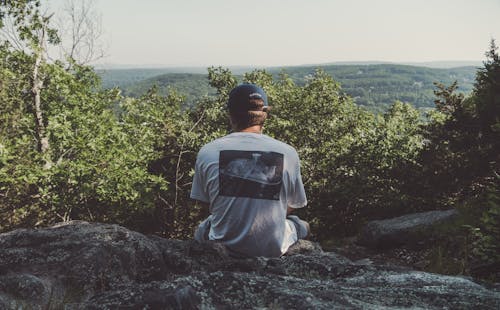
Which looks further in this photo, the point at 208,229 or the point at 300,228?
the point at 300,228

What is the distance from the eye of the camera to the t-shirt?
3.57m

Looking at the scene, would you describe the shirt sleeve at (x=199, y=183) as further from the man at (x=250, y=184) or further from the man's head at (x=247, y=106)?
the man's head at (x=247, y=106)

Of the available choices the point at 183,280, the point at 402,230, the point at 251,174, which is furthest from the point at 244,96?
the point at 402,230

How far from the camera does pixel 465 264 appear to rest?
7.17 meters

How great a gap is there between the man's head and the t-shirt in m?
0.20

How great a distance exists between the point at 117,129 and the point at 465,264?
1171 centimetres

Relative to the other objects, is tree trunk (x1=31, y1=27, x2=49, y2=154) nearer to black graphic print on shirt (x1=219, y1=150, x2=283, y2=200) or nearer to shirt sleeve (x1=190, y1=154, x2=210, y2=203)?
shirt sleeve (x1=190, y1=154, x2=210, y2=203)

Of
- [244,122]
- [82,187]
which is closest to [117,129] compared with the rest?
[82,187]

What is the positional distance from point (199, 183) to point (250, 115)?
92 centimetres

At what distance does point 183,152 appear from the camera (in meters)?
17.2

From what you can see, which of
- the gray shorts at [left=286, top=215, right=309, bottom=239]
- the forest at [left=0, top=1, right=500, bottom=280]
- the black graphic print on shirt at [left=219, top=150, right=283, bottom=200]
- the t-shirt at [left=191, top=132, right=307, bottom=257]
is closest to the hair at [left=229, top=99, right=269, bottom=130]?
the t-shirt at [left=191, top=132, right=307, bottom=257]

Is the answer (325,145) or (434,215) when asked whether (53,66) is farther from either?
(434,215)

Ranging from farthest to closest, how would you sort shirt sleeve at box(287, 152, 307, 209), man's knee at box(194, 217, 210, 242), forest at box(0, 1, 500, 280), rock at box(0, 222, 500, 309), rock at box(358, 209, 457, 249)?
forest at box(0, 1, 500, 280), rock at box(358, 209, 457, 249), man's knee at box(194, 217, 210, 242), shirt sleeve at box(287, 152, 307, 209), rock at box(0, 222, 500, 309)

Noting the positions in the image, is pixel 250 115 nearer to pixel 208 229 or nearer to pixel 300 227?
pixel 208 229
